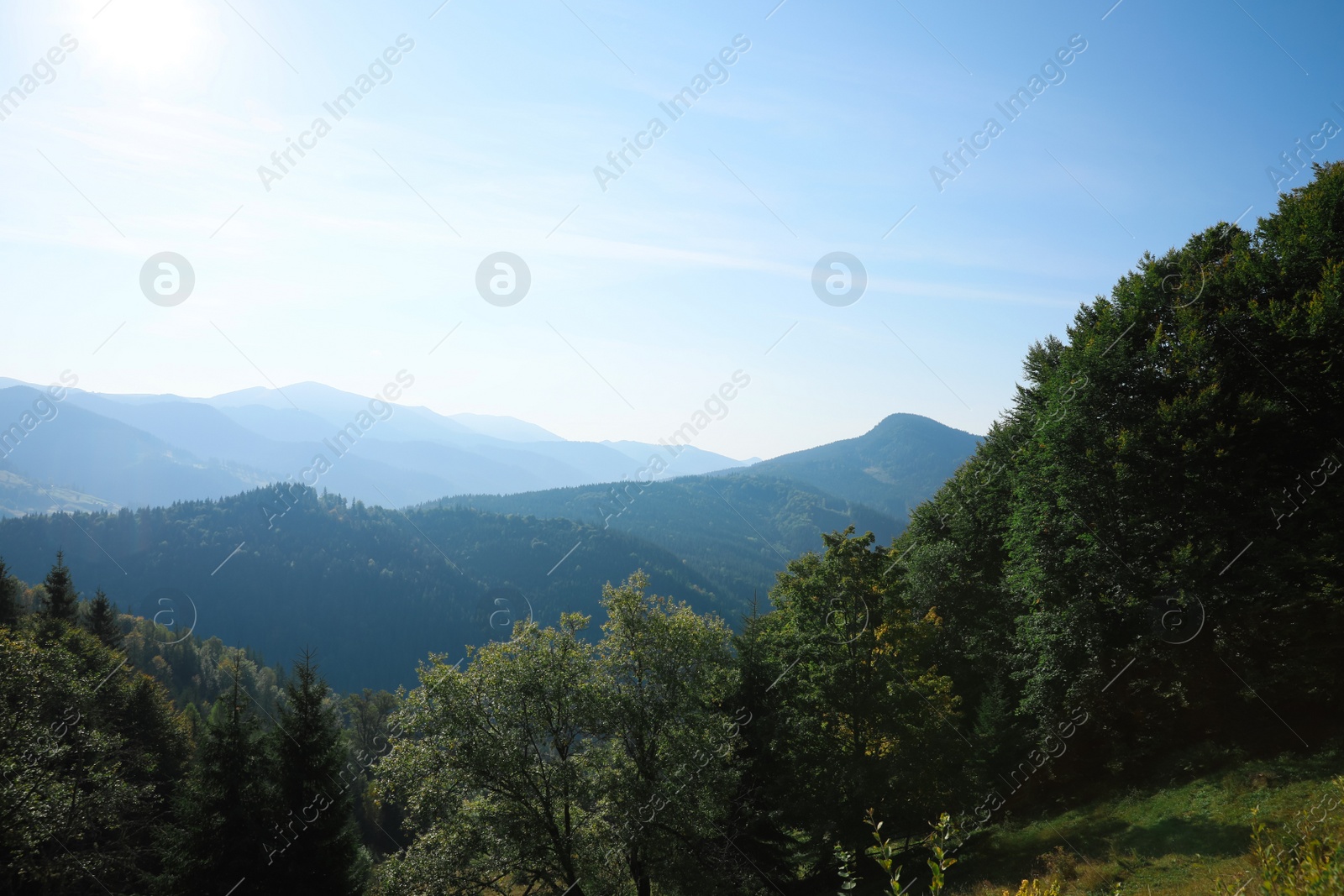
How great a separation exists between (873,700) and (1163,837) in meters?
9.05

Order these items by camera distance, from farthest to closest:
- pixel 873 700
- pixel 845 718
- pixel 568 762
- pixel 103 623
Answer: pixel 103 623 → pixel 845 718 → pixel 873 700 → pixel 568 762

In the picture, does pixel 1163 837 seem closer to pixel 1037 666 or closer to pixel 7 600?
pixel 1037 666

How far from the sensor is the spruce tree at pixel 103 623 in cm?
4839

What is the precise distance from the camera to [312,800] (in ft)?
78.7

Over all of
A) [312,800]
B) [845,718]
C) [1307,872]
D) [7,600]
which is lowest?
[312,800]

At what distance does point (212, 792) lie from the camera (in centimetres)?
2347

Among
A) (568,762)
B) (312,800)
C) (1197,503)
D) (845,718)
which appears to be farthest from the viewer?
(845,718)

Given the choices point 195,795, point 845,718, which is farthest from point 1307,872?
point 195,795

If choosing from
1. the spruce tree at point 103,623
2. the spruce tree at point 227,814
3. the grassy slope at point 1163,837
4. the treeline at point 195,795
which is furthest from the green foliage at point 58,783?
the grassy slope at point 1163,837

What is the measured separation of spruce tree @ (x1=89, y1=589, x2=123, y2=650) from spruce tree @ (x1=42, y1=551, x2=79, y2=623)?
134 inches

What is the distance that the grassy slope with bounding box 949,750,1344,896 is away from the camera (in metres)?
15.9

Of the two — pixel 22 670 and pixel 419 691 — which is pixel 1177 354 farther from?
pixel 22 670

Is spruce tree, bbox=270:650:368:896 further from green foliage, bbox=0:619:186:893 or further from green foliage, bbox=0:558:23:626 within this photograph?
green foliage, bbox=0:558:23:626

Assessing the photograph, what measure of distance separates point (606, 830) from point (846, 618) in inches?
462
